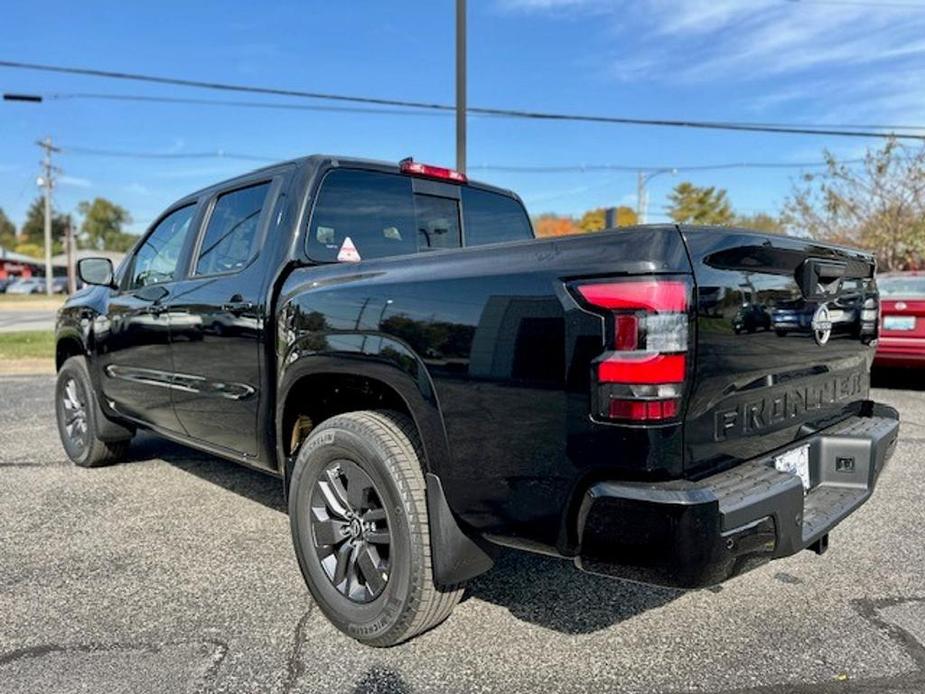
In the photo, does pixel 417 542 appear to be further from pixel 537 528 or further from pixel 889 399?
pixel 889 399

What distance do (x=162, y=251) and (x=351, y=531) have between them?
2551mm

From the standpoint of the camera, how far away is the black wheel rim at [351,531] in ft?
8.61

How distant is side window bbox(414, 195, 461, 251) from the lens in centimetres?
371

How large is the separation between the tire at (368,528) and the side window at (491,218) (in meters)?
1.69

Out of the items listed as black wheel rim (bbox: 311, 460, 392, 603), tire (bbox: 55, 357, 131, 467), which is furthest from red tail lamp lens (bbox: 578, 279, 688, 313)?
tire (bbox: 55, 357, 131, 467)

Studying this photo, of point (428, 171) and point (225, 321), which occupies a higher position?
point (428, 171)

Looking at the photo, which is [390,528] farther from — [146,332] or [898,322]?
[898,322]

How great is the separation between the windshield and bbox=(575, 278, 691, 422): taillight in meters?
6.99

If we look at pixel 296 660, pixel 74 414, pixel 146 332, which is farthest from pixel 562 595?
pixel 74 414

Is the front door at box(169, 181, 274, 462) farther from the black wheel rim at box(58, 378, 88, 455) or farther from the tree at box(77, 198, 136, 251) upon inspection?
the tree at box(77, 198, 136, 251)

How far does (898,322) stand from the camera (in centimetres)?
777

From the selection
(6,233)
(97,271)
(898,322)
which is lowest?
(898,322)

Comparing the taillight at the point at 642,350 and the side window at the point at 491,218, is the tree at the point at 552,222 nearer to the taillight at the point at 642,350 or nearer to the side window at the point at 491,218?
the side window at the point at 491,218

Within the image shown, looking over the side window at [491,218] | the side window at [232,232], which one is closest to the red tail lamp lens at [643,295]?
the side window at [232,232]
